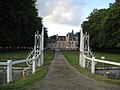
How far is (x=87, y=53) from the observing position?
30.4m

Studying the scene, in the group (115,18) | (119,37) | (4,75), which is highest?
(115,18)

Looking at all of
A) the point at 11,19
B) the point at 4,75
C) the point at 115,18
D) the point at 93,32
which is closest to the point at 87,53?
the point at 4,75

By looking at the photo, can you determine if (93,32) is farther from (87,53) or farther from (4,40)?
(87,53)

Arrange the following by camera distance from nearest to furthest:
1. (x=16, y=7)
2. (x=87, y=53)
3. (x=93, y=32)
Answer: (x=87, y=53), (x=16, y=7), (x=93, y=32)

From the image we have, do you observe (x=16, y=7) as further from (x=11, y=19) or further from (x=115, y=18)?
(x=115, y=18)

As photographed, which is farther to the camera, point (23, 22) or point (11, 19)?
point (23, 22)

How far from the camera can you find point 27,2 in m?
66.6

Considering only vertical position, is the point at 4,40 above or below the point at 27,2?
below

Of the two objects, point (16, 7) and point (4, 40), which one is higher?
point (16, 7)

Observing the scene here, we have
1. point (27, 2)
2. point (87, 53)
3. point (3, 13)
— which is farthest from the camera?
point (27, 2)

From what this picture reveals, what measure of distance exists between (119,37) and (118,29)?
1.83m

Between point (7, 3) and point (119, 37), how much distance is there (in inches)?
985

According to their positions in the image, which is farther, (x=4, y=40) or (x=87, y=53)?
(x=4, y=40)

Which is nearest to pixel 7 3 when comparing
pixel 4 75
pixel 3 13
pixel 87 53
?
pixel 3 13
